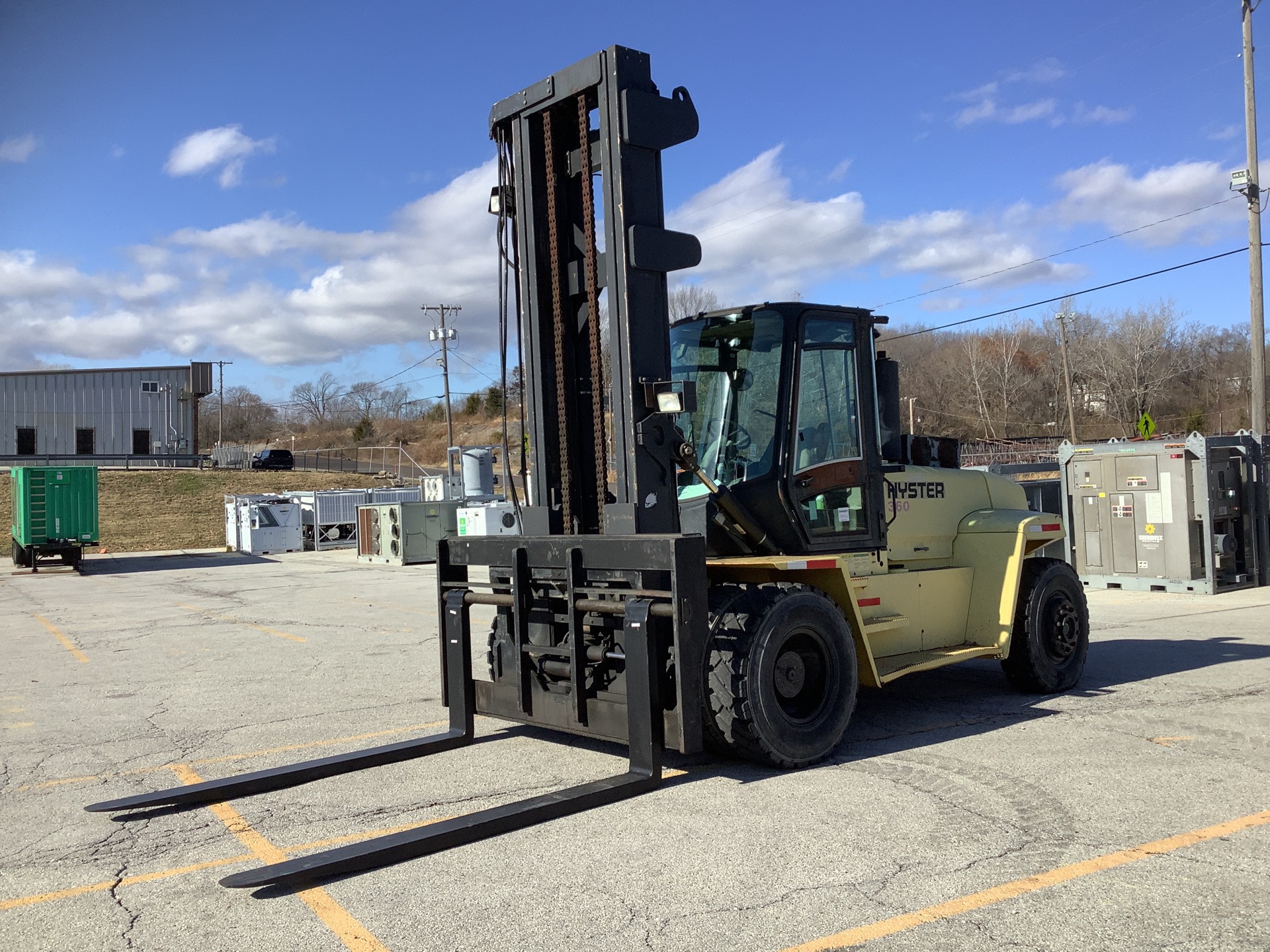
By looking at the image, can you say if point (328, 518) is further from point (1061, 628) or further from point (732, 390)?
point (732, 390)

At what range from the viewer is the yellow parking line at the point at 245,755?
6.28 m

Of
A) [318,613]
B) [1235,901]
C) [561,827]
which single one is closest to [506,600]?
[561,827]

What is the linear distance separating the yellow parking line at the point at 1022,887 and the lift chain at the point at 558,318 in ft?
10.3

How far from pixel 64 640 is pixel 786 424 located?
37.1 ft

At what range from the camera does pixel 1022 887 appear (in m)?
4.07

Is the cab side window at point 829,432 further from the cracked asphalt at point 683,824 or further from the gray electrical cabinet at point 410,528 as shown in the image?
the gray electrical cabinet at point 410,528

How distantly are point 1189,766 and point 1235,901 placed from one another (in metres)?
2.10

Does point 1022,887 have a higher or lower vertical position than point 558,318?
lower

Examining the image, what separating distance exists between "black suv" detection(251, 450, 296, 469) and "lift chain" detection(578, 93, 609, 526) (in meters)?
58.9

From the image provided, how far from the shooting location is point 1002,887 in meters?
4.07

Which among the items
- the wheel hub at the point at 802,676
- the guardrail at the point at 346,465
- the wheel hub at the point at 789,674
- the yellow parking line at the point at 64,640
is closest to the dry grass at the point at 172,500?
the guardrail at the point at 346,465

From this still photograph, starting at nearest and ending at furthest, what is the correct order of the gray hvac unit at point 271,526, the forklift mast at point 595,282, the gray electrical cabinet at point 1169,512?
the forklift mast at point 595,282 → the gray electrical cabinet at point 1169,512 → the gray hvac unit at point 271,526

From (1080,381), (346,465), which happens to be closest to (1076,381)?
(1080,381)

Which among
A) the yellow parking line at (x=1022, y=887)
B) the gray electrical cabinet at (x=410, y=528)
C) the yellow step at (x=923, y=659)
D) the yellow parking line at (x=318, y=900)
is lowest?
the yellow parking line at (x=1022, y=887)
